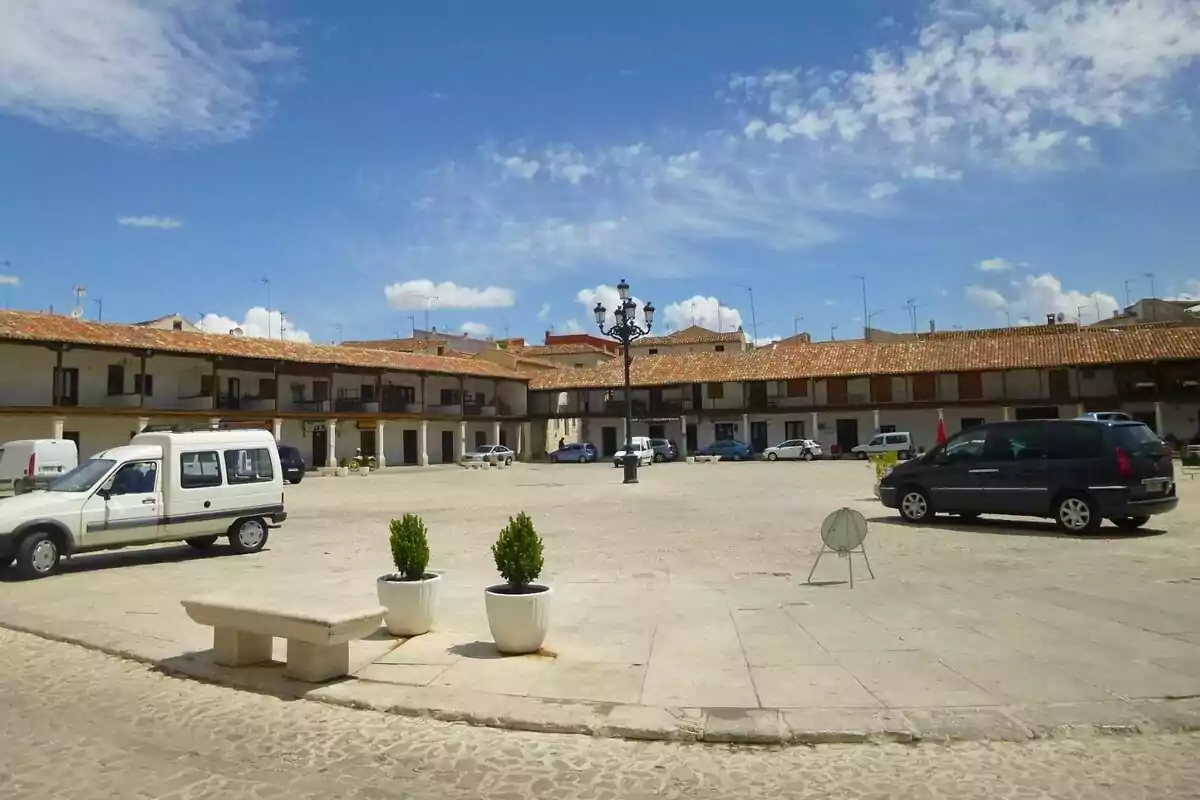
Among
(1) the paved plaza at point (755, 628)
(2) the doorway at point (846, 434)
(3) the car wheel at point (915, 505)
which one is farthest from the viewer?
(2) the doorway at point (846, 434)

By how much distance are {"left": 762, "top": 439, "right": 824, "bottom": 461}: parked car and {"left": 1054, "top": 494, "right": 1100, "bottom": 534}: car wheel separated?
36010 mm

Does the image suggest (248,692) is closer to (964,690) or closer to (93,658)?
(93,658)

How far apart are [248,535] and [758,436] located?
4530 centimetres

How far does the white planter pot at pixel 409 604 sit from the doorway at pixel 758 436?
4908 cm

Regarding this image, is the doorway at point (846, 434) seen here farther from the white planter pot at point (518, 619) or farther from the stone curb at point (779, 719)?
the stone curb at point (779, 719)

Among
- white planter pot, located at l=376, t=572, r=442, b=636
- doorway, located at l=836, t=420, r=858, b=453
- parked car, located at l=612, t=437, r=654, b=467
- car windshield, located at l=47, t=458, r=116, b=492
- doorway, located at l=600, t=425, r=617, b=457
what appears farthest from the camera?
doorway, located at l=600, t=425, r=617, b=457

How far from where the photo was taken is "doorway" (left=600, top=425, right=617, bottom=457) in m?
58.9

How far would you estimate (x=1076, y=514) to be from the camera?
12.3 m

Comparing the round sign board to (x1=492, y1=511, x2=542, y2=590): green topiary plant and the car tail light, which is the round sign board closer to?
(x1=492, y1=511, x2=542, y2=590): green topiary plant

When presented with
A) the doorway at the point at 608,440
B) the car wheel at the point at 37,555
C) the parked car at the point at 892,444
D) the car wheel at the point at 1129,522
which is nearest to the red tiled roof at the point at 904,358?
the doorway at the point at 608,440

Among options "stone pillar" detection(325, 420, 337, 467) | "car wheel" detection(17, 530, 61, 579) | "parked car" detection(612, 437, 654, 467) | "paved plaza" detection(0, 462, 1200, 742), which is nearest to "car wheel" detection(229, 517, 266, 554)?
"paved plaza" detection(0, 462, 1200, 742)

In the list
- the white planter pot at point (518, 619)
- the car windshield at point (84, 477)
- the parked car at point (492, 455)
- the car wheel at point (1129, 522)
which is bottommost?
the car wheel at point (1129, 522)

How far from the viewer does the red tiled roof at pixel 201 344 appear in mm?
34562

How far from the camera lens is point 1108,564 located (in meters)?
9.77
